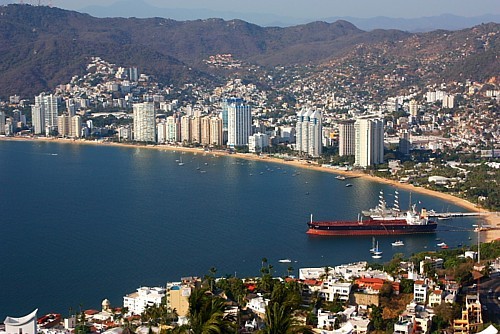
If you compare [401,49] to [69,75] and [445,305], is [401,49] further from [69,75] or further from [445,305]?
[445,305]

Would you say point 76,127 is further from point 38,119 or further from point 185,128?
point 185,128

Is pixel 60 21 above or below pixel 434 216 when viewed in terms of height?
above

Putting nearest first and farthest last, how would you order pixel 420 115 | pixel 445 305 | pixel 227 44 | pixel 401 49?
1. pixel 445 305
2. pixel 420 115
3. pixel 401 49
4. pixel 227 44

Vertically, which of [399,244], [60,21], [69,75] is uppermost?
[60,21]

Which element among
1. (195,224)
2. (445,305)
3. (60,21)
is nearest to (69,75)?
(60,21)

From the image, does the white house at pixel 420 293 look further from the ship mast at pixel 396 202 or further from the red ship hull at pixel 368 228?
the ship mast at pixel 396 202

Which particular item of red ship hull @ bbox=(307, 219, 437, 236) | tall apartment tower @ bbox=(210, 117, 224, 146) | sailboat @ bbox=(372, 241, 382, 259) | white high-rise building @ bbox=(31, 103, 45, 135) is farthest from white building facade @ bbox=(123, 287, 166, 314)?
white high-rise building @ bbox=(31, 103, 45, 135)

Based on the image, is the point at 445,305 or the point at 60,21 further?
the point at 60,21

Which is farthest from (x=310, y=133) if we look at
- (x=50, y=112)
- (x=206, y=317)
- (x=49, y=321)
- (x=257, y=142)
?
(x=206, y=317)
